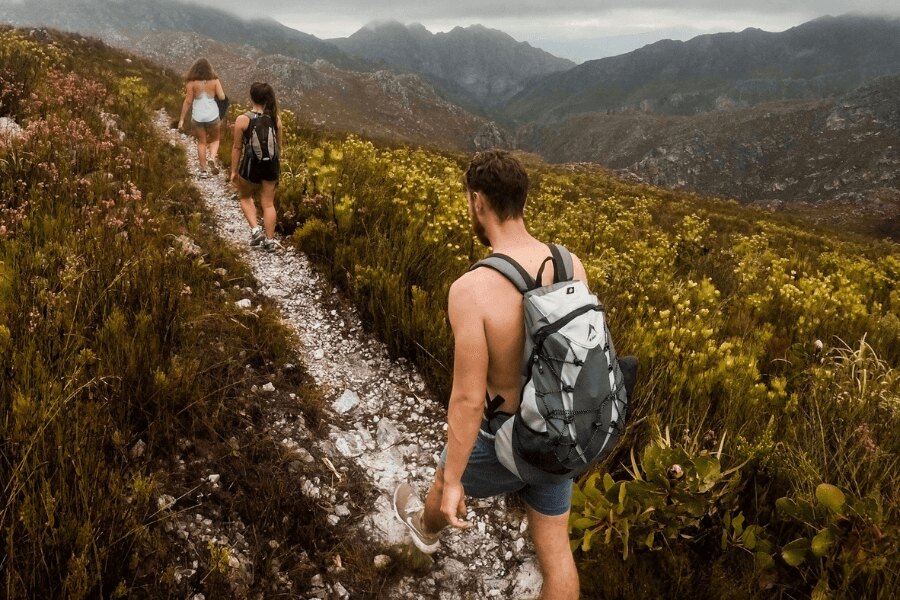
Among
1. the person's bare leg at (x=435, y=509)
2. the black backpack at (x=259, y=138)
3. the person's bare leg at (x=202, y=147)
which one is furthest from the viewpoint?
the person's bare leg at (x=202, y=147)

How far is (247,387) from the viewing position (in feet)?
11.1

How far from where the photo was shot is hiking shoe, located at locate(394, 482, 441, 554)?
2771mm

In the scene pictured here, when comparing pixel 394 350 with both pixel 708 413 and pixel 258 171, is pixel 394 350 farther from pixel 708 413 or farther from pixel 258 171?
pixel 258 171

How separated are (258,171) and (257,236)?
2.69ft

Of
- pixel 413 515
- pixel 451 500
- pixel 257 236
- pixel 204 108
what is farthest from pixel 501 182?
pixel 204 108

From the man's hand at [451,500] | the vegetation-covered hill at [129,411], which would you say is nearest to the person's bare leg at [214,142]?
the vegetation-covered hill at [129,411]

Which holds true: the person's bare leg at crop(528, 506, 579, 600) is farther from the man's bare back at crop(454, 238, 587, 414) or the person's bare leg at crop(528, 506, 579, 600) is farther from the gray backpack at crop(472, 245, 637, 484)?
the man's bare back at crop(454, 238, 587, 414)

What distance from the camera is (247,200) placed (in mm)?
6355

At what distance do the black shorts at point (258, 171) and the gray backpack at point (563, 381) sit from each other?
5035 millimetres

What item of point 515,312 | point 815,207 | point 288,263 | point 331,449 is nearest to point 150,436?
point 331,449

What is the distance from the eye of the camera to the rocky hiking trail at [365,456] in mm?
2588

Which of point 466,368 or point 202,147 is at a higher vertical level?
point 202,147

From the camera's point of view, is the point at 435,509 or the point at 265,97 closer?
the point at 435,509

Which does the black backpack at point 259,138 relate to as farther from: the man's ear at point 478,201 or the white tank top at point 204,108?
the man's ear at point 478,201
